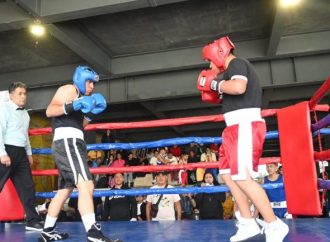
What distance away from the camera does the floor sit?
2160 millimetres

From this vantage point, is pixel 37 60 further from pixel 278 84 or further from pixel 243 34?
pixel 278 84

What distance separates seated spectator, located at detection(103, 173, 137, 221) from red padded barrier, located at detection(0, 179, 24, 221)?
49.5 inches

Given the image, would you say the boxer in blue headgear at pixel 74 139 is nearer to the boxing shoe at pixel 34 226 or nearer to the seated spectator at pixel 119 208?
the boxing shoe at pixel 34 226

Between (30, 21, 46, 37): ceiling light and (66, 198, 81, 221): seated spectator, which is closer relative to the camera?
(30, 21, 46, 37): ceiling light

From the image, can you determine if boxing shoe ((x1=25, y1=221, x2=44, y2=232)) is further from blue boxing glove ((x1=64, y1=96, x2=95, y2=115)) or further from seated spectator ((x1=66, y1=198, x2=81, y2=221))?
seated spectator ((x1=66, y1=198, x2=81, y2=221))

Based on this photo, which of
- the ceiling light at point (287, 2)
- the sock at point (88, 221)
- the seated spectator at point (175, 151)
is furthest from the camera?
the seated spectator at point (175, 151)

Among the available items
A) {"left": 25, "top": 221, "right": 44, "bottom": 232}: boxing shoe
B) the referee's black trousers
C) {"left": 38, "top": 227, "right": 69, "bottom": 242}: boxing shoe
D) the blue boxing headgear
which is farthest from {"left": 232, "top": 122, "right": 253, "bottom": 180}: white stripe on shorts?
the referee's black trousers

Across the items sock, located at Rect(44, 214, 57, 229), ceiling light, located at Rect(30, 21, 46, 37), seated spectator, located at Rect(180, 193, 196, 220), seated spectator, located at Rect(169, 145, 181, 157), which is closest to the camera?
sock, located at Rect(44, 214, 57, 229)

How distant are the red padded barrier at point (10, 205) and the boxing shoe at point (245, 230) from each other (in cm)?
243

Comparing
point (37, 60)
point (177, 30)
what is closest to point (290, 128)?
point (177, 30)

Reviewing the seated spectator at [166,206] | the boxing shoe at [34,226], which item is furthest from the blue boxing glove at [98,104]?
the seated spectator at [166,206]

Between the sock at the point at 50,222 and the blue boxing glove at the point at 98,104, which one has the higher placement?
the blue boxing glove at the point at 98,104

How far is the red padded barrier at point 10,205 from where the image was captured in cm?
348

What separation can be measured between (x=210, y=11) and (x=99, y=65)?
231 centimetres
